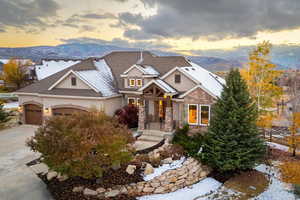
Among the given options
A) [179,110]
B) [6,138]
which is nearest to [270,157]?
[179,110]

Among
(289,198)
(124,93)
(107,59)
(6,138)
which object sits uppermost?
(107,59)

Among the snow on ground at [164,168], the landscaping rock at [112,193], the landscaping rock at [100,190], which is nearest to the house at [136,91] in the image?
the snow on ground at [164,168]

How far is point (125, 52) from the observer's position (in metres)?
24.9

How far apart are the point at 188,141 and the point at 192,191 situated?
164 inches

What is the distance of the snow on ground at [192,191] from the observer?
33.3 ft

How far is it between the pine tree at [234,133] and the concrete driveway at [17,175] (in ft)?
29.7

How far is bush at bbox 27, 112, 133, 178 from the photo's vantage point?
28.9 feet

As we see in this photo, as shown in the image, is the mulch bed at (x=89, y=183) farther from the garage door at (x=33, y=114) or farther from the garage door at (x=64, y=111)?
the garage door at (x=33, y=114)

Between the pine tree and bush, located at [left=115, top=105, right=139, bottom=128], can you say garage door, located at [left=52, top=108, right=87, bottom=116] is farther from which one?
the pine tree

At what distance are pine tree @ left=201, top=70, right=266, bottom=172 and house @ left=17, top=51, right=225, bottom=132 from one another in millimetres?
2771

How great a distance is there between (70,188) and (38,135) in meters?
3.15

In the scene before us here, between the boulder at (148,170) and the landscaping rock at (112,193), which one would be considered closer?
the landscaping rock at (112,193)

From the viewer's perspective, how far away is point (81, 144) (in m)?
8.70

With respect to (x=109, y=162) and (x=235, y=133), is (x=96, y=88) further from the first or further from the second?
(x=235, y=133)
